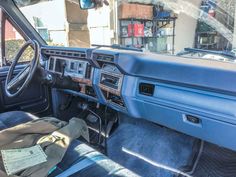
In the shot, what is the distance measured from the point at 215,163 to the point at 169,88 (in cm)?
65

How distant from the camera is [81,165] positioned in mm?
1317

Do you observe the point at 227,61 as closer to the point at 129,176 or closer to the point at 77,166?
the point at 129,176

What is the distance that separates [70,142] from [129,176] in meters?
0.44

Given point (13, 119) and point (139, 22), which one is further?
point (139, 22)

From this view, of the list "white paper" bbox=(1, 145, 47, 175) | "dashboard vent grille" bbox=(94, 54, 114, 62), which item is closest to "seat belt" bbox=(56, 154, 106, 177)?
"white paper" bbox=(1, 145, 47, 175)

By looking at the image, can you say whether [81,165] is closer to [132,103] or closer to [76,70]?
[132,103]

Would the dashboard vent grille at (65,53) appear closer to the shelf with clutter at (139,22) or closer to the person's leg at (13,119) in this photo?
the person's leg at (13,119)

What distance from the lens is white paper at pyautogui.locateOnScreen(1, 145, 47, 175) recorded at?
120 cm

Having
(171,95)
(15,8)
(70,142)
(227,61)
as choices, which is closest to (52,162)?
(70,142)

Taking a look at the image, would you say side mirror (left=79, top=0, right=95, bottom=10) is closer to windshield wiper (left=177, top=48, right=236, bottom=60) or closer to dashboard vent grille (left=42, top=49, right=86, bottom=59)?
dashboard vent grille (left=42, top=49, right=86, bottom=59)

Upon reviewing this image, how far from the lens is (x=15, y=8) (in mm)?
2410

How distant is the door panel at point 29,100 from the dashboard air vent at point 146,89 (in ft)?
3.43

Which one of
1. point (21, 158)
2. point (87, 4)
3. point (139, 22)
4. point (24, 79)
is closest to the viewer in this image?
point (21, 158)

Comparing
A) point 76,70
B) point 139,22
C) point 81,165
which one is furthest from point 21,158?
point 139,22
